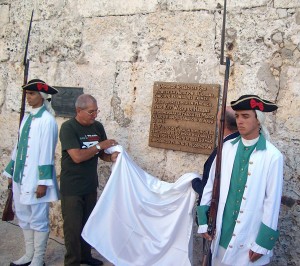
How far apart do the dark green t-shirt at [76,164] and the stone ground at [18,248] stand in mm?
1024

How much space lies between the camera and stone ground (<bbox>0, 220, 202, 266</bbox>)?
4.30 meters

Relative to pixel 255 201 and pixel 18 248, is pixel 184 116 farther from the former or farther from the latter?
pixel 18 248

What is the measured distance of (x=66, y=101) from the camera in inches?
198

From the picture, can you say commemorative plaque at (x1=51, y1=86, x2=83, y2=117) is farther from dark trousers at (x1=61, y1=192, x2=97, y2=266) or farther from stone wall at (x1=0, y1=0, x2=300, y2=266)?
dark trousers at (x1=61, y1=192, x2=97, y2=266)

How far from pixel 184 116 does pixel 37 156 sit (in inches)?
62.1

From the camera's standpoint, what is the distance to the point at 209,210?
9.98 feet

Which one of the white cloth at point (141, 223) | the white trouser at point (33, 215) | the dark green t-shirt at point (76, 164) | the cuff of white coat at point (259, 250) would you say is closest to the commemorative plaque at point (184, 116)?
the white cloth at point (141, 223)

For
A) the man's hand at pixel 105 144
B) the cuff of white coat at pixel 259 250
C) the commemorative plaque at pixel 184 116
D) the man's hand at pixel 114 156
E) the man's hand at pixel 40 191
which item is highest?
the commemorative plaque at pixel 184 116

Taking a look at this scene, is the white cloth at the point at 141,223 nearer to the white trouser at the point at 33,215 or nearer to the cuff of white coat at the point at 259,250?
the white trouser at the point at 33,215

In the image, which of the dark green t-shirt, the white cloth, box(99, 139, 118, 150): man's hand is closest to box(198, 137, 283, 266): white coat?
the white cloth

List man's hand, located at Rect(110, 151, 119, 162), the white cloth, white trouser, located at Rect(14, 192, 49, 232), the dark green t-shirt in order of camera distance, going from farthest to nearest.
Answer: white trouser, located at Rect(14, 192, 49, 232)
man's hand, located at Rect(110, 151, 119, 162)
the dark green t-shirt
the white cloth

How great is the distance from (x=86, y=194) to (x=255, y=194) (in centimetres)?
179

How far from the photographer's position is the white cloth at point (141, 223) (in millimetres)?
3564

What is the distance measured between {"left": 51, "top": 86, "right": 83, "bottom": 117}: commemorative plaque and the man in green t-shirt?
1.11 meters
